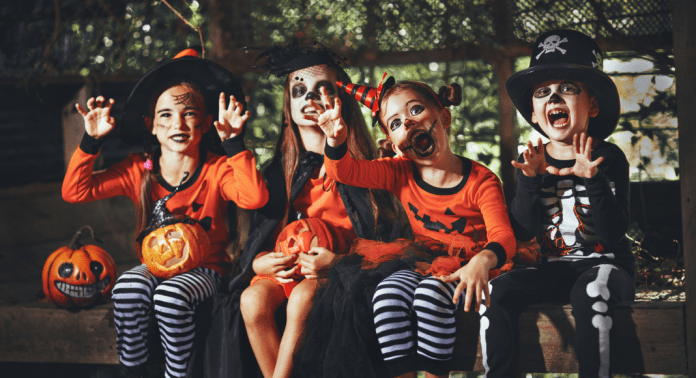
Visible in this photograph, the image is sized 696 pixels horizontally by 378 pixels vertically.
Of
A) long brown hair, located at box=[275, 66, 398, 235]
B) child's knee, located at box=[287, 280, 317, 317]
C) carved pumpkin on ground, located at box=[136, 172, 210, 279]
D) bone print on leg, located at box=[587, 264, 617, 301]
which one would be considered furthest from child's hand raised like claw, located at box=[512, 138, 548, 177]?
carved pumpkin on ground, located at box=[136, 172, 210, 279]

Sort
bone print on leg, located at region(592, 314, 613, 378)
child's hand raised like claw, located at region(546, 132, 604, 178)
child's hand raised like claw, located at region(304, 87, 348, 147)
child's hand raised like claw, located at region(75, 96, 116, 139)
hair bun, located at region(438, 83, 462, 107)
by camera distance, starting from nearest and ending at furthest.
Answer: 1. bone print on leg, located at region(592, 314, 613, 378)
2. child's hand raised like claw, located at region(546, 132, 604, 178)
3. child's hand raised like claw, located at region(304, 87, 348, 147)
4. hair bun, located at region(438, 83, 462, 107)
5. child's hand raised like claw, located at region(75, 96, 116, 139)

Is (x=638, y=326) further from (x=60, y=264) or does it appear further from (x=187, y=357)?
(x=60, y=264)

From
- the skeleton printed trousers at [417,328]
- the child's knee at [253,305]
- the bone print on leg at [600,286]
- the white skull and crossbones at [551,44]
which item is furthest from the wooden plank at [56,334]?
the white skull and crossbones at [551,44]

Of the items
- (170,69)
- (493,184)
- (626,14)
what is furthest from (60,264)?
(626,14)

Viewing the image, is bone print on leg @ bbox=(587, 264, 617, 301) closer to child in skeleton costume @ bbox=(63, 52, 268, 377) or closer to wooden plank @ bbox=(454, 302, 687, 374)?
wooden plank @ bbox=(454, 302, 687, 374)

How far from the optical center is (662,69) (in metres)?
3.52

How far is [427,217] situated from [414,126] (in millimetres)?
410

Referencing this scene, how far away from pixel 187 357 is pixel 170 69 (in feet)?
4.59

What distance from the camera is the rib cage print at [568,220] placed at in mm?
2561

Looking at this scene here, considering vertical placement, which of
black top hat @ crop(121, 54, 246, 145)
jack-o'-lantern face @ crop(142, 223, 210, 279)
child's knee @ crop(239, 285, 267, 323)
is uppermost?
black top hat @ crop(121, 54, 246, 145)

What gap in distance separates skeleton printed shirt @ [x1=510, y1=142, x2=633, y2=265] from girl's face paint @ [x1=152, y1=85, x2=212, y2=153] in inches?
61.6

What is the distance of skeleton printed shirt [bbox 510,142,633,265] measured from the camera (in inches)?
98.4

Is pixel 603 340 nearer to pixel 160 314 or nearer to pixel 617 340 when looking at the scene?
pixel 617 340

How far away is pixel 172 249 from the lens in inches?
108
